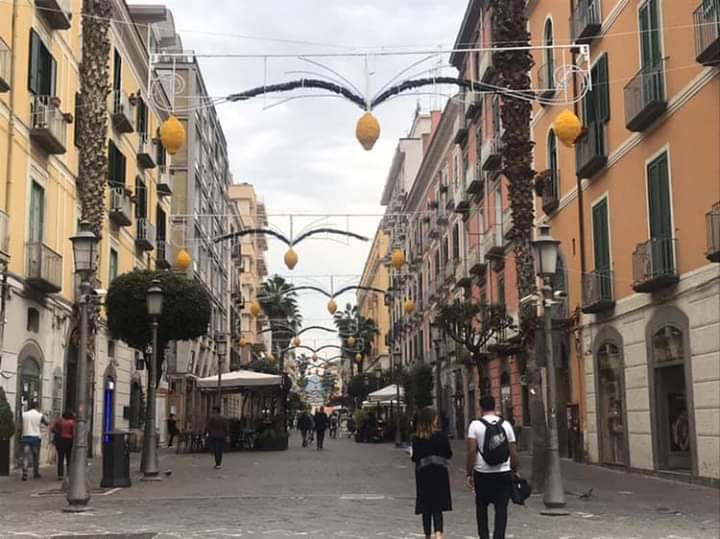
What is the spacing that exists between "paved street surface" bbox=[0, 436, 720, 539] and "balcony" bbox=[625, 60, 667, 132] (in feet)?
24.8

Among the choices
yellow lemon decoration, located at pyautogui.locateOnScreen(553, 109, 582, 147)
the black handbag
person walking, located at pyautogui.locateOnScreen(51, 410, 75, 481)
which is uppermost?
yellow lemon decoration, located at pyautogui.locateOnScreen(553, 109, 582, 147)

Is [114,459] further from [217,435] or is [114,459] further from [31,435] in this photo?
[217,435]

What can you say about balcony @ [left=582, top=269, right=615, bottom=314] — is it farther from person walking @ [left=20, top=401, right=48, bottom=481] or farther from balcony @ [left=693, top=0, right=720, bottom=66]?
person walking @ [left=20, top=401, right=48, bottom=481]

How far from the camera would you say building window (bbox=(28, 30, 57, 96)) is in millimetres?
23641

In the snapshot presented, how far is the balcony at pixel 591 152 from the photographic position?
23.6 meters

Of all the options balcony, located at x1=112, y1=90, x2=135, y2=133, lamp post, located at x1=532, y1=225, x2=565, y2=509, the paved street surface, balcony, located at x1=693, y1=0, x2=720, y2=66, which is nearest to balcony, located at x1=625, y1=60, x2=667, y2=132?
balcony, located at x1=693, y1=0, x2=720, y2=66

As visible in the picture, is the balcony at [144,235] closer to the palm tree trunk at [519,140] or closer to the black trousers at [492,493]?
the palm tree trunk at [519,140]

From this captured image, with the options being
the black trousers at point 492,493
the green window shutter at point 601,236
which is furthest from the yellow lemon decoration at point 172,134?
the green window shutter at point 601,236

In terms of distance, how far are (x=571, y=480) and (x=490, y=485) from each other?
11004 mm

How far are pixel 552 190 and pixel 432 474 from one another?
1886cm

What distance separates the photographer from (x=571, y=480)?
20.2 meters

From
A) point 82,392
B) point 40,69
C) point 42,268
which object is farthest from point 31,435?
point 40,69

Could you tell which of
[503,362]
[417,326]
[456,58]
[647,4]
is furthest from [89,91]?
[417,326]

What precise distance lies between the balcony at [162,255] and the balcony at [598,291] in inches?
853
